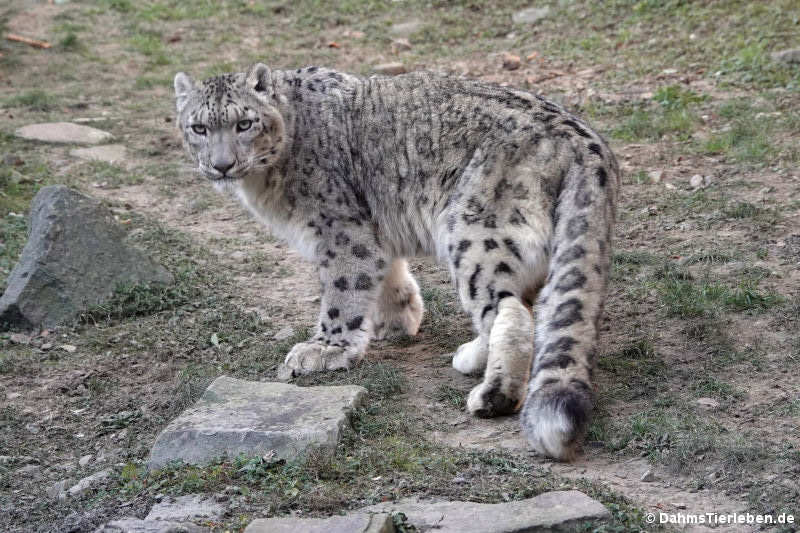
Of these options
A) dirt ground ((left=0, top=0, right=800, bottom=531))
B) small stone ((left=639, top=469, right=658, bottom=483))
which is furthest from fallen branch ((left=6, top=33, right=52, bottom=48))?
small stone ((left=639, top=469, right=658, bottom=483))

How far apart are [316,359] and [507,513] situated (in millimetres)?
2176

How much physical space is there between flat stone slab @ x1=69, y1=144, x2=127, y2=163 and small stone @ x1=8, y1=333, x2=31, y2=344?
10.7 feet

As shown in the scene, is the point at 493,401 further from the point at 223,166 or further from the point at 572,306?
the point at 223,166

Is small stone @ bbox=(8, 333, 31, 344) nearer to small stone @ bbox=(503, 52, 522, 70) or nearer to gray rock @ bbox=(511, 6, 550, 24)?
small stone @ bbox=(503, 52, 522, 70)

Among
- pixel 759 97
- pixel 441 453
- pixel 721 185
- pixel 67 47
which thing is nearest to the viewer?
pixel 441 453

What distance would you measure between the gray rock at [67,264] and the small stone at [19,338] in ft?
0.27

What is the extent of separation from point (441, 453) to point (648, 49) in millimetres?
6938

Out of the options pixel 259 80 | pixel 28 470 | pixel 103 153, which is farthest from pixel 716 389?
pixel 103 153

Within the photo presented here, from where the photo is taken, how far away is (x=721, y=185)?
23.9 feet

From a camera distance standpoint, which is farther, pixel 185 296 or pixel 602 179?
pixel 185 296

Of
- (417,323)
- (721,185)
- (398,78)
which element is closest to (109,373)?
(417,323)

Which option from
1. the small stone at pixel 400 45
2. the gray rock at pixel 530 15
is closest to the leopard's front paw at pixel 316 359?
the small stone at pixel 400 45

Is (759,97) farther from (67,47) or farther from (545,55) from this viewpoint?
(67,47)

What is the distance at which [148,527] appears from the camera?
3566 millimetres
